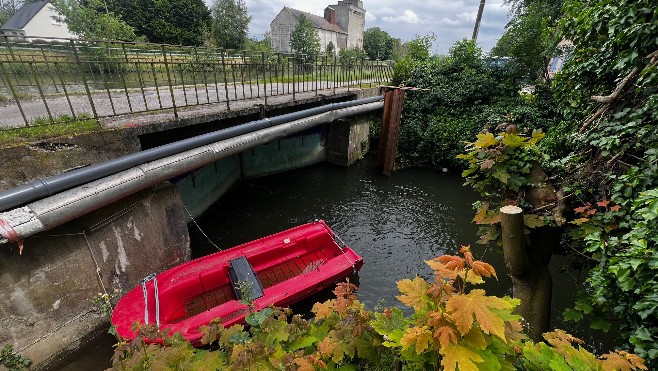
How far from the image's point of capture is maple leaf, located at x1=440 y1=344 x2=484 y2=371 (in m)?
1.49

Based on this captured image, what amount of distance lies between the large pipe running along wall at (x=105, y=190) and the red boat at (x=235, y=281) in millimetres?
1615

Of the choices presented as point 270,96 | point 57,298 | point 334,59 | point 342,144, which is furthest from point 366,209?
point 57,298

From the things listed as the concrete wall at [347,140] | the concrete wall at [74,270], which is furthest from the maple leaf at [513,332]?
the concrete wall at [347,140]

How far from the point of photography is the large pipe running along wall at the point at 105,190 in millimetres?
3600

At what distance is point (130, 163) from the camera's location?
493cm

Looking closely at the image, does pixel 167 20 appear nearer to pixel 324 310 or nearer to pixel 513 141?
pixel 513 141

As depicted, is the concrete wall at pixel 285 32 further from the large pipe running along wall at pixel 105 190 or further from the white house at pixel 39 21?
the large pipe running along wall at pixel 105 190

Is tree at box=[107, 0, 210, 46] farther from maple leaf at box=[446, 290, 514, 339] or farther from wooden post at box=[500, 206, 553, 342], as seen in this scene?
maple leaf at box=[446, 290, 514, 339]

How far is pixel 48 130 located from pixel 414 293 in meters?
6.09

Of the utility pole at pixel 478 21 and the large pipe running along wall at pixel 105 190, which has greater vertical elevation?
the utility pole at pixel 478 21

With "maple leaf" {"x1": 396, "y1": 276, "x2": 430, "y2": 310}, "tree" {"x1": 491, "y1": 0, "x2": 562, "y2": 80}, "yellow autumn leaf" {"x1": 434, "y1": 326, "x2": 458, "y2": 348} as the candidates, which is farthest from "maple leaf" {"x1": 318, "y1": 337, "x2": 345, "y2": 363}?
"tree" {"x1": 491, "y1": 0, "x2": 562, "y2": 80}

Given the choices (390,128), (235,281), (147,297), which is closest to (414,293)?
(235,281)

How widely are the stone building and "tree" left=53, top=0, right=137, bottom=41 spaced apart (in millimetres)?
21253

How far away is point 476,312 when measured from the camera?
1562 millimetres
